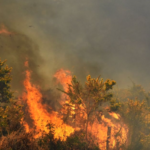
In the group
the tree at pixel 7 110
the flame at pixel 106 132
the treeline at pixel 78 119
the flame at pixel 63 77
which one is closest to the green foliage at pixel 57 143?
the treeline at pixel 78 119

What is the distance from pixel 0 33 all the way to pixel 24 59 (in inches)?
483

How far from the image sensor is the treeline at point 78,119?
742 centimetres

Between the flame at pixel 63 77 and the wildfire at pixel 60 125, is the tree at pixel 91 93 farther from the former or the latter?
the flame at pixel 63 77

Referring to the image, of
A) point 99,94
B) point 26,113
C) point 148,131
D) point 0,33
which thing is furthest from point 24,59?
point 148,131

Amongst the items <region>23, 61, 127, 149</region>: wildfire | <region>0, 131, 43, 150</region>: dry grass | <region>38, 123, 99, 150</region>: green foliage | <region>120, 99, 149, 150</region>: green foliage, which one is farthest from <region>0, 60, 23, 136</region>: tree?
<region>120, 99, 149, 150</region>: green foliage

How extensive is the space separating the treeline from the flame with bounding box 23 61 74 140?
4.78 ft

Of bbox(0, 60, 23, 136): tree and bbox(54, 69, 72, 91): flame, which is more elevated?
bbox(54, 69, 72, 91): flame

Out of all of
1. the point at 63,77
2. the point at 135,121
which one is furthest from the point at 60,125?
Answer: the point at 135,121

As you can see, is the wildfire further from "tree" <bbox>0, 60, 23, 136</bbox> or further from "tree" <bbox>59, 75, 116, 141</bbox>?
"tree" <bbox>0, 60, 23, 136</bbox>

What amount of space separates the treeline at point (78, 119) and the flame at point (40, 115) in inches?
57.4

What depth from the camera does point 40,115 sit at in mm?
22188

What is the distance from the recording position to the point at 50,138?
13.2 metres

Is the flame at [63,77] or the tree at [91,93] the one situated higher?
the flame at [63,77]

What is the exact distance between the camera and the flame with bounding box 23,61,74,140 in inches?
811
